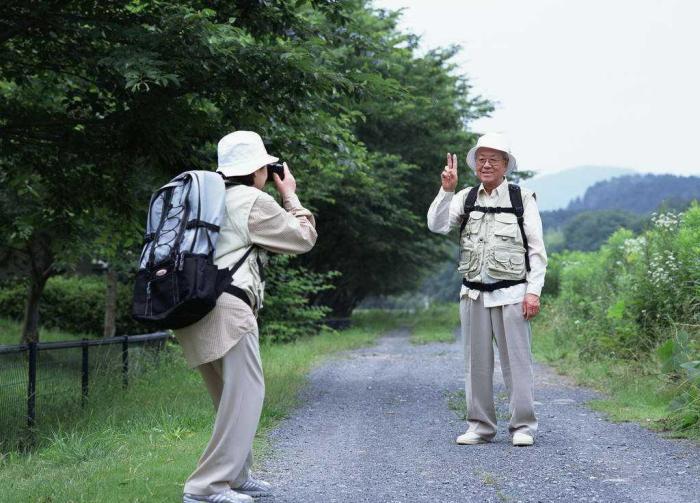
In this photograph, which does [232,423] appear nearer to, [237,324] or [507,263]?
[237,324]

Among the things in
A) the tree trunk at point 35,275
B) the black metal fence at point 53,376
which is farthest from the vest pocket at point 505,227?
the tree trunk at point 35,275

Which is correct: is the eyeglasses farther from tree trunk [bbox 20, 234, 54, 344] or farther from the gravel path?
tree trunk [bbox 20, 234, 54, 344]

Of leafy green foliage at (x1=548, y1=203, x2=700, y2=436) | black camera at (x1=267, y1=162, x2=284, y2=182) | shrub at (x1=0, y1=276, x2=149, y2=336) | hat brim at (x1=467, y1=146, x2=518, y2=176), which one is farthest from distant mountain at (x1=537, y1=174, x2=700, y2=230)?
black camera at (x1=267, y1=162, x2=284, y2=182)

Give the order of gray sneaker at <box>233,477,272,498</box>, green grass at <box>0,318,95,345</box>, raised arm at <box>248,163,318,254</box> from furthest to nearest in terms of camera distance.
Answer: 1. green grass at <box>0,318,95,345</box>
2. gray sneaker at <box>233,477,272,498</box>
3. raised arm at <box>248,163,318,254</box>

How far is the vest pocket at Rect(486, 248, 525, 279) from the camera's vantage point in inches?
273

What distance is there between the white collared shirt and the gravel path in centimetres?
112

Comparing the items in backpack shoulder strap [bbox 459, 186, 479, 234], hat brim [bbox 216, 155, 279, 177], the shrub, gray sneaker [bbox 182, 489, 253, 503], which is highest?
hat brim [bbox 216, 155, 279, 177]

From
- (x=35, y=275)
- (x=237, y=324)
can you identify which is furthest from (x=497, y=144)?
(x=35, y=275)

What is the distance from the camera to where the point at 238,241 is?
16.0 feet

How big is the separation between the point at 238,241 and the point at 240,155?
0.49m

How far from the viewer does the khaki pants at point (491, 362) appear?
695cm

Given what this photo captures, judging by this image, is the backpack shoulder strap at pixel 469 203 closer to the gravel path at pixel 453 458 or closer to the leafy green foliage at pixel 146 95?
the gravel path at pixel 453 458

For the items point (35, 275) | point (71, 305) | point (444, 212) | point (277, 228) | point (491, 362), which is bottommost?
point (71, 305)

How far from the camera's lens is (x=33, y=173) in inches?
416
